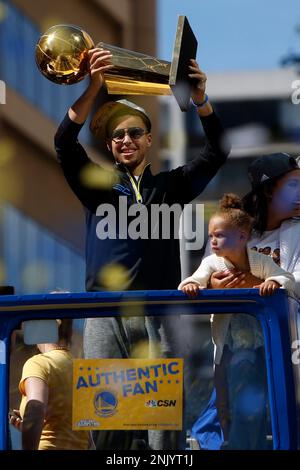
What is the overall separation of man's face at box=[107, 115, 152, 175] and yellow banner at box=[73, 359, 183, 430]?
0.88 m

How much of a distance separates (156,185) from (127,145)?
17 cm

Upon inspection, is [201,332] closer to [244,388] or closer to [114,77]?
[244,388]

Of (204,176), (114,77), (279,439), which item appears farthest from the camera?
(204,176)

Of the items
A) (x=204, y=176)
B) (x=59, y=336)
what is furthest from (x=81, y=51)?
(x=59, y=336)

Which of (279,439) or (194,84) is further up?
(194,84)

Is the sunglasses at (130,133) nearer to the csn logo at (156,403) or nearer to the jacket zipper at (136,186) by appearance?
the jacket zipper at (136,186)

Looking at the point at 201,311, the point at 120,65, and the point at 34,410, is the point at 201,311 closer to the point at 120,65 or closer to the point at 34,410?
the point at 34,410

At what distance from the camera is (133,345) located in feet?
11.3

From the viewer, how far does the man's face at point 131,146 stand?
4023mm

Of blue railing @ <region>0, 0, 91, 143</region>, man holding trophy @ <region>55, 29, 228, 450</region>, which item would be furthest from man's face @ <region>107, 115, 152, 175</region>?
blue railing @ <region>0, 0, 91, 143</region>

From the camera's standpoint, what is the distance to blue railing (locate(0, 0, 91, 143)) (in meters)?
17.0

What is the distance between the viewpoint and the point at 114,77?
3812 millimetres

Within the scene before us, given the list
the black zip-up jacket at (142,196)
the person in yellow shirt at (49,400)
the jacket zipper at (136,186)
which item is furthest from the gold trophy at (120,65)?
the person in yellow shirt at (49,400)

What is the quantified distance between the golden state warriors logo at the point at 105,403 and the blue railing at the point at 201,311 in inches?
9.2
